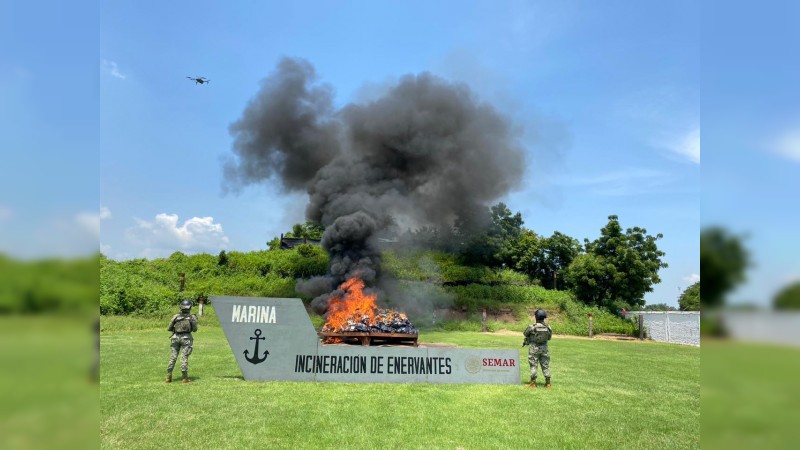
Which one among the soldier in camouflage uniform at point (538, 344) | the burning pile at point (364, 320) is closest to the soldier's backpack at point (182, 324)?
the burning pile at point (364, 320)

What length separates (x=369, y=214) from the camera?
27.8 metres

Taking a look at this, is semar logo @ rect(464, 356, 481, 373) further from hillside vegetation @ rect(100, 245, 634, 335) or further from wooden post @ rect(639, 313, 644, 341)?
wooden post @ rect(639, 313, 644, 341)

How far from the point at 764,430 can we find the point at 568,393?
8.13 meters

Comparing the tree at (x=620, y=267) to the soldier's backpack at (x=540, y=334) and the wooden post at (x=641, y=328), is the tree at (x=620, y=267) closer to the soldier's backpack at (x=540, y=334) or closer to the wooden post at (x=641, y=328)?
the wooden post at (x=641, y=328)

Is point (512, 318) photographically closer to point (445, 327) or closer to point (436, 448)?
point (445, 327)

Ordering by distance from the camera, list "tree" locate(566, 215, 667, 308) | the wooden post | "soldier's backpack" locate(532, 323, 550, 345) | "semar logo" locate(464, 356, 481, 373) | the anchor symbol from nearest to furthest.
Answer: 1. the anchor symbol
2. "soldier's backpack" locate(532, 323, 550, 345)
3. "semar logo" locate(464, 356, 481, 373)
4. the wooden post
5. "tree" locate(566, 215, 667, 308)

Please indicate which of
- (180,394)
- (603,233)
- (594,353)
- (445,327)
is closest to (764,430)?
(180,394)

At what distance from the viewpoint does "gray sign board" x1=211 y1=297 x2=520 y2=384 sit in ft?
32.1

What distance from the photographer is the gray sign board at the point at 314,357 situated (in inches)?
386

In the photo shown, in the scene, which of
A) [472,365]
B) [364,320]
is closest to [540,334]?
[472,365]

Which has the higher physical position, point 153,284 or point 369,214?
point 369,214

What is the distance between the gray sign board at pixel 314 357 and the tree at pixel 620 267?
25507 millimetres

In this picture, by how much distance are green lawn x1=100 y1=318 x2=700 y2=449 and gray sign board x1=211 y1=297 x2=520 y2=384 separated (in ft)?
1.22

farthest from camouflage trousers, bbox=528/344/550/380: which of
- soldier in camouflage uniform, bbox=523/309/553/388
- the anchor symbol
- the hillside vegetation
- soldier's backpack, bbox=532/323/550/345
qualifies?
the hillside vegetation
